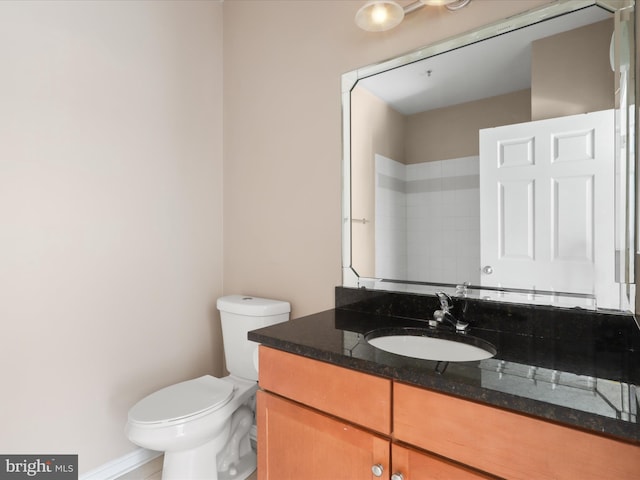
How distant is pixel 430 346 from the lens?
1.23 m

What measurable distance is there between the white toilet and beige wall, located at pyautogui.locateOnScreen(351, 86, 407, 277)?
0.51 meters

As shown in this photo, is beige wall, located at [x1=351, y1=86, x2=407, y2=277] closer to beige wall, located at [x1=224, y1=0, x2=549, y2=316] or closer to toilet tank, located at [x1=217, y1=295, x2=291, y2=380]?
beige wall, located at [x1=224, y1=0, x2=549, y2=316]

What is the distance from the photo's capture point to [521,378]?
2.65 feet

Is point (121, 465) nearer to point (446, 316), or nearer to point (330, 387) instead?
point (330, 387)

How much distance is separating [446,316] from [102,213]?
1565 mm

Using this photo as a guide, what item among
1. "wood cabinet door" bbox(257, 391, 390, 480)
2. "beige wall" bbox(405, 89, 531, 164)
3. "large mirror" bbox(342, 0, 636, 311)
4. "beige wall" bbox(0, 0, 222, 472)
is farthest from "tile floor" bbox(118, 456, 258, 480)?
"beige wall" bbox(405, 89, 531, 164)

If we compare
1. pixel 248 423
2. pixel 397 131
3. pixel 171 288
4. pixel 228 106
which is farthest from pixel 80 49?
pixel 248 423

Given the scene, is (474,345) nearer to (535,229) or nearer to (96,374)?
(535,229)

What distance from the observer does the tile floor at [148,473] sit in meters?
1.73

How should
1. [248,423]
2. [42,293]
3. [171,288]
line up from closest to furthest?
1. [42,293]
2. [248,423]
3. [171,288]

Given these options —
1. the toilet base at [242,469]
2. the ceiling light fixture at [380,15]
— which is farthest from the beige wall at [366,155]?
the toilet base at [242,469]

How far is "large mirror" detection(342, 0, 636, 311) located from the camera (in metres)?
1.08

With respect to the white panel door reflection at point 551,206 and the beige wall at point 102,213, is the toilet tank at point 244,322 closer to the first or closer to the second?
the beige wall at point 102,213

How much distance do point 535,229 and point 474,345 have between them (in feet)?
1.42
